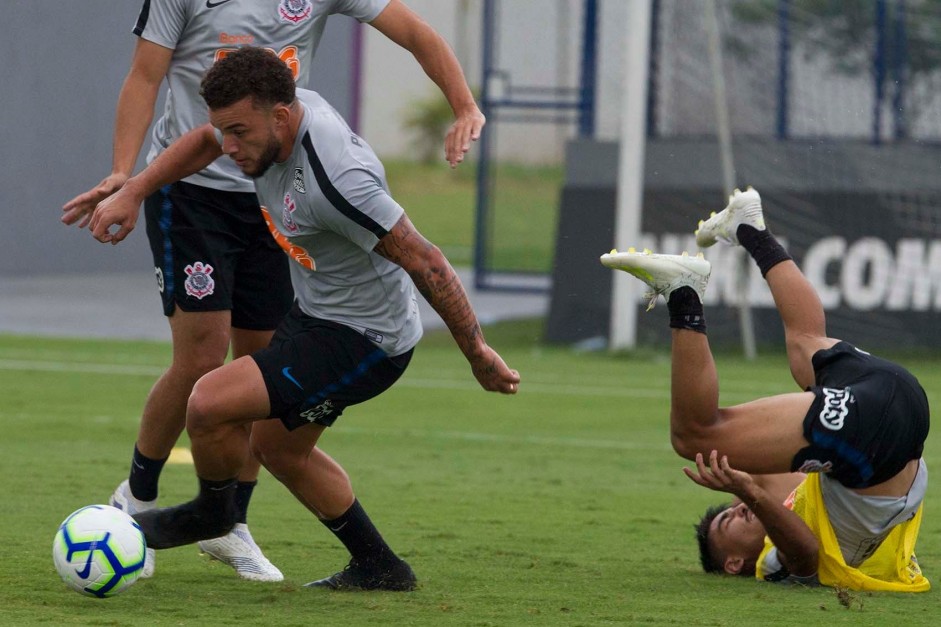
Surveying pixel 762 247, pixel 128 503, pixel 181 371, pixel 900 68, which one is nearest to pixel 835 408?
pixel 762 247

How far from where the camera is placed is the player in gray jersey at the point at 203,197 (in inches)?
211

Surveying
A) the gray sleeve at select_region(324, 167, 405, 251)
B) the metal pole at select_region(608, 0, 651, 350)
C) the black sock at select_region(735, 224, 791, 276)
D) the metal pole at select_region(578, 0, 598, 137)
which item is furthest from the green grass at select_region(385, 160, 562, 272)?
the gray sleeve at select_region(324, 167, 405, 251)

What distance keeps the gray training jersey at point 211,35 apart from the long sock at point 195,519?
117 centimetres

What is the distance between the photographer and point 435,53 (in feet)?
18.0

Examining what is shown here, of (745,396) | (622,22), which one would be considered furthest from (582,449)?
(622,22)

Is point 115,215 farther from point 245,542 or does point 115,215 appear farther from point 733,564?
point 733,564

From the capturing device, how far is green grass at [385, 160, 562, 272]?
24.3 meters

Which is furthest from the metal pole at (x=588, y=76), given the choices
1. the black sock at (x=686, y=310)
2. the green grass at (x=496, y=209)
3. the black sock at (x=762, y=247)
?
the black sock at (x=686, y=310)

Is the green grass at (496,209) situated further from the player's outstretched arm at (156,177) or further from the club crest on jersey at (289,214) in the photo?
the club crest on jersey at (289,214)

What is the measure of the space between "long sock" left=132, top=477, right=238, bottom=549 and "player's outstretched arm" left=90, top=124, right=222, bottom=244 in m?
0.94

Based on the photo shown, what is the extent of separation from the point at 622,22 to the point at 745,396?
28.6 feet

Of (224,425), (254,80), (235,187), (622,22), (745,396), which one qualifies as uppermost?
(622,22)

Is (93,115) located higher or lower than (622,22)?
lower

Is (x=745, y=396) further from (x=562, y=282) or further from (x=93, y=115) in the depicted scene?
(x=93, y=115)
